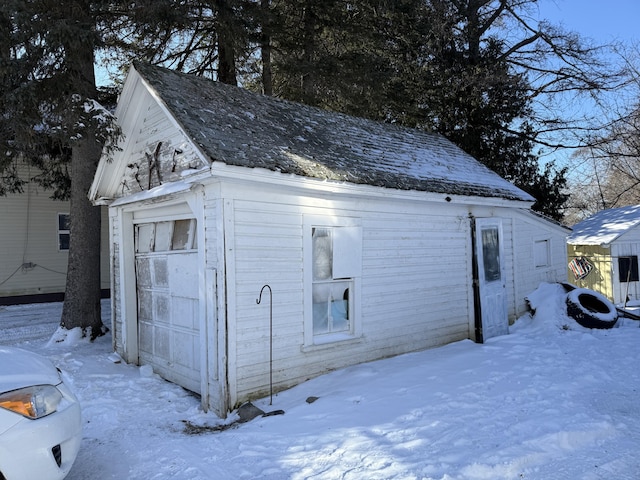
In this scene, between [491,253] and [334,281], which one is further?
[491,253]

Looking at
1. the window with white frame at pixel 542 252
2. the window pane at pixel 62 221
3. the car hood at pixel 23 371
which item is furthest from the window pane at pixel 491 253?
the window pane at pixel 62 221

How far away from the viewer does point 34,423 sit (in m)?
3.06

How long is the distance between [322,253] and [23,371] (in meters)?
4.05

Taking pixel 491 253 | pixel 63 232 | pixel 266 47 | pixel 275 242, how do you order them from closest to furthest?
pixel 275 242 → pixel 491 253 → pixel 266 47 → pixel 63 232

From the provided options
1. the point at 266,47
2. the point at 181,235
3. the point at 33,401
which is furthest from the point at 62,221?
the point at 33,401

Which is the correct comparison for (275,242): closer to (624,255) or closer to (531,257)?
(531,257)

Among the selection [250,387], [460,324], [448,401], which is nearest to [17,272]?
[250,387]

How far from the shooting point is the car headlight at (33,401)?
119 inches

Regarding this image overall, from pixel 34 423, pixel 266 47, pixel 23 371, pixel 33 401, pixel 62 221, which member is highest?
pixel 266 47

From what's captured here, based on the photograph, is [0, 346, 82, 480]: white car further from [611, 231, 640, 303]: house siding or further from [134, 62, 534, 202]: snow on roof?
[611, 231, 640, 303]: house siding

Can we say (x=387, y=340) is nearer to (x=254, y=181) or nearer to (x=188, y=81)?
(x=254, y=181)

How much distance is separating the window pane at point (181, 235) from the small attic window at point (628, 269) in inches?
599

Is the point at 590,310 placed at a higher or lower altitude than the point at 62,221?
lower

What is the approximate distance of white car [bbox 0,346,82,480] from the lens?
294 cm
